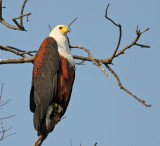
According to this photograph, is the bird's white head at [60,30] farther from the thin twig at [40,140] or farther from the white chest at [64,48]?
the thin twig at [40,140]

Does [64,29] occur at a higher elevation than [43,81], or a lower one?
higher

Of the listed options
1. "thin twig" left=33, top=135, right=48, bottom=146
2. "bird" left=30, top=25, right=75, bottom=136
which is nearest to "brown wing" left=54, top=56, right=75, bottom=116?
"bird" left=30, top=25, right=75, bottom=136

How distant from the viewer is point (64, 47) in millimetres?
4809

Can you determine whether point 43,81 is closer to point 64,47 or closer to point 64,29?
point 64,47

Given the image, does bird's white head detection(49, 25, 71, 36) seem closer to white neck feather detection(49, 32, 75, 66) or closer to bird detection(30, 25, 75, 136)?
white neck feather detection(49, 32, 75, 66)

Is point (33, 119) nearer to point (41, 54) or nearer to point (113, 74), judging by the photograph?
point (41, 54)

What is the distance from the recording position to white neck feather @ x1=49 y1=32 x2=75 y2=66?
15.2 ft

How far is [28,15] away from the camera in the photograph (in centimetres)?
366

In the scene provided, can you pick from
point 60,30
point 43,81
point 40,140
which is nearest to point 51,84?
point 43,81

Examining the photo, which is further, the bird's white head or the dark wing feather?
the bird's white head

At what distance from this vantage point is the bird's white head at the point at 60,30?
17.1 feet

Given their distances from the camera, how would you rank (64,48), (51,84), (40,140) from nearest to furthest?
1. (40,140)
2. (51,84)
3. (64,48)

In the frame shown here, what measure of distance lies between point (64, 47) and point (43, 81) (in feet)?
2.23

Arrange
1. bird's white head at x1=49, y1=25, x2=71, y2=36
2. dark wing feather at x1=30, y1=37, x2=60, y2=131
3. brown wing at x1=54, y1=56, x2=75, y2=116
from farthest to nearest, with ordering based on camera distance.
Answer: bird's white head at x1=49, y1=25, x2=71, y2=36 < brown wing at x1=54, y1=56, x2=75, y2=116 < dark wing feather at x1=30, y1=37, x2=60, y2=131
